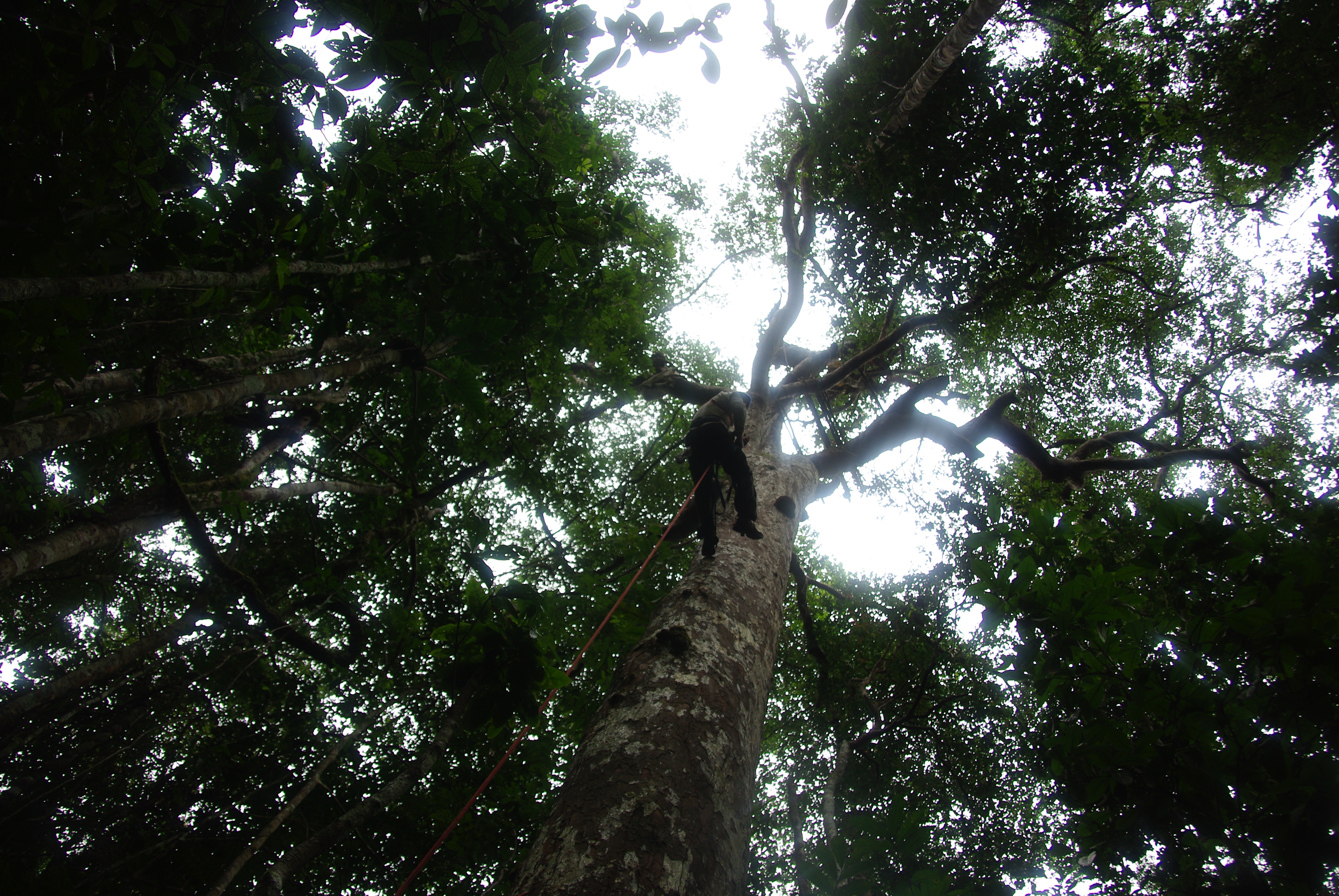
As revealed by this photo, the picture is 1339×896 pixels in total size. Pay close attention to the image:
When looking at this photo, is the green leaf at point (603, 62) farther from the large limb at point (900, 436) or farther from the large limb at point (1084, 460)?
the large limb at point (1084, 460)

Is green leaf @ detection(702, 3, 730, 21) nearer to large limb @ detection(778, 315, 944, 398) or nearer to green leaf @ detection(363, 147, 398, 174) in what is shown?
green leaf @ detection(363, 147, 398, 174)

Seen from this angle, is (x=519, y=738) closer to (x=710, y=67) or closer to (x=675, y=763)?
(x=675, y=763)

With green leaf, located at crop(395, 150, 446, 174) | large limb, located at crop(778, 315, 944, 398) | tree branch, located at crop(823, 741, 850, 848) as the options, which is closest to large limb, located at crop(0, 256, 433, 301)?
green leaf, located at crop(395, 150, 446, 174)

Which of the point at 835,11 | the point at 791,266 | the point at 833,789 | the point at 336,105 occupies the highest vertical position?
the point at 791,266

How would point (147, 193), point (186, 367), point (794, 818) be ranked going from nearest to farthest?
point (147, 193) < point (186, 367) < point (794, 818)

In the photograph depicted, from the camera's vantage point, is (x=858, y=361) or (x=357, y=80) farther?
(x=858, y=361)

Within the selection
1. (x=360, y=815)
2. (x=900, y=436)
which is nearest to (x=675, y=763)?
(x=360, y=815)

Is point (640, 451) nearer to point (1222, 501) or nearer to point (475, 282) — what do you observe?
point (475, 282)

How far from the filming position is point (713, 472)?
3969 millimetres

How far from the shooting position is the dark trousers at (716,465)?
3785 millimetres

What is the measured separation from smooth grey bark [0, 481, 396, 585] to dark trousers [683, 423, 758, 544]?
130 inches

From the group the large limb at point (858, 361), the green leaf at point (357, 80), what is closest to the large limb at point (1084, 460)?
the large limb at point (858, 361)

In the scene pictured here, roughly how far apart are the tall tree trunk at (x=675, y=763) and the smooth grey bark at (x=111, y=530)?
2.72 meters

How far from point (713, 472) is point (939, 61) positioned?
404 cm
